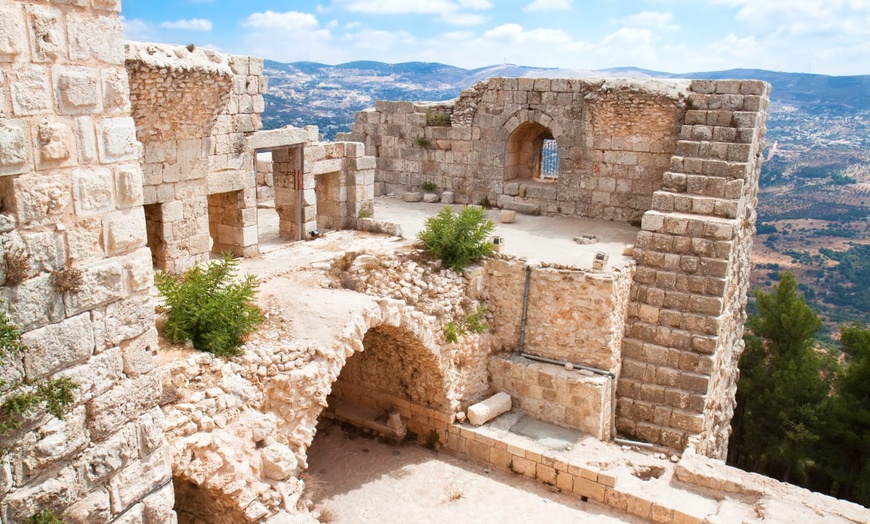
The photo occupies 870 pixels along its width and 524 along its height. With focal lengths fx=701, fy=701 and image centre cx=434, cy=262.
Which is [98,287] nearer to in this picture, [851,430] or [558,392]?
[558,392]

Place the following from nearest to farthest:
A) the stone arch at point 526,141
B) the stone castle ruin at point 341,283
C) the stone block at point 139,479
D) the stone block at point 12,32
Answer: the stone block at point 12,32 → the stone castle ruin at point 341,283 → the stone block at point 139,479 → the stone arch at point 526,141

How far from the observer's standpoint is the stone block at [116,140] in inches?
185

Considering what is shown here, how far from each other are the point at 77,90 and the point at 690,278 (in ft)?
33.1

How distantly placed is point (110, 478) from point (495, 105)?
41.2ft

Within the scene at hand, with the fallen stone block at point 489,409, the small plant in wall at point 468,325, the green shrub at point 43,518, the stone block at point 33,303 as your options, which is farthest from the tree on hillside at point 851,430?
the stone block at point 33,303

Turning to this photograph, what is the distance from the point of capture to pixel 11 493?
4.43 metres

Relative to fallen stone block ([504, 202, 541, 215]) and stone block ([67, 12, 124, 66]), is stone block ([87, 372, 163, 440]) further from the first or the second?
fallen stone block ([504, 202, 541, 215])

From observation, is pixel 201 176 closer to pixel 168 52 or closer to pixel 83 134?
pixel 168 52

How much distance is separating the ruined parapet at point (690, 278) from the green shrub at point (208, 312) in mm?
6999

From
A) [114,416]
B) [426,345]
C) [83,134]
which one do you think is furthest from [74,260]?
[426,345]

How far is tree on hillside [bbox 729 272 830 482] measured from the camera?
16.1m

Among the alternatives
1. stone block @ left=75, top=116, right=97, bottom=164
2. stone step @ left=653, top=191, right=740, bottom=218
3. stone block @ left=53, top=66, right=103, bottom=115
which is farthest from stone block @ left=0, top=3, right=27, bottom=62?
stone step @ left=653, top=191, right=740, bottom=218

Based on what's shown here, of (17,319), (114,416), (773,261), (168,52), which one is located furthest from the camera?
(773,261)

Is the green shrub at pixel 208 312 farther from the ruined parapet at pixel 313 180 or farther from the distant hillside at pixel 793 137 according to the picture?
the distant hillside at pixel 793 137
